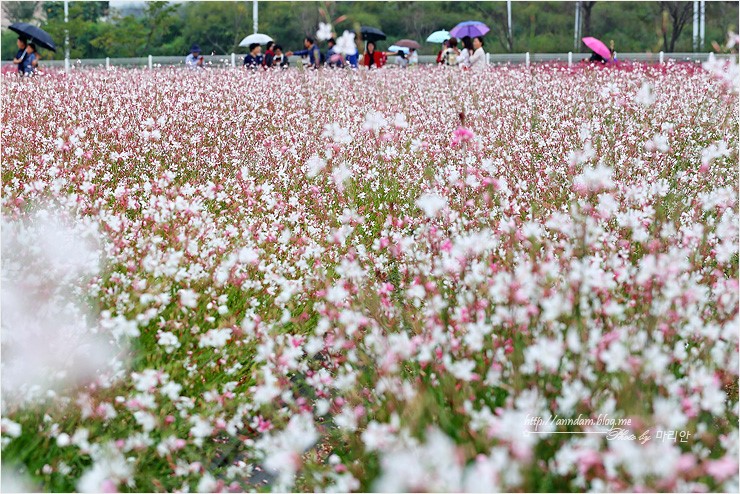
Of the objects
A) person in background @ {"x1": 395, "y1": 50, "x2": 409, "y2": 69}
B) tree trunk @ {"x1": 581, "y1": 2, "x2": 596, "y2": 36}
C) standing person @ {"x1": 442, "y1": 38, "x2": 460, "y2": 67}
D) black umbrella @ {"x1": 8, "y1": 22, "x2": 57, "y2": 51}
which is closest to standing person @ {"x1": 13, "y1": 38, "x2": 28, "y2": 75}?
black umbrella @ {"x1": 8, "y1": 22, "x2": 57, "y2": 51}

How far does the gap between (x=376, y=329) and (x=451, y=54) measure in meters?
15.0

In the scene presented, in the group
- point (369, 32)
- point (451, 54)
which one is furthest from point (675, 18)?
point (451, 54)

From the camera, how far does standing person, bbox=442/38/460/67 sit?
1738cm

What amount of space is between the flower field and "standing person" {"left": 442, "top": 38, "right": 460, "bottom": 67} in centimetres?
1030

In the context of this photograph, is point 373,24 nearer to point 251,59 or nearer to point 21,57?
point 251,59

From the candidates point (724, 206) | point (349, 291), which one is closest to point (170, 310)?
point (349, 291)

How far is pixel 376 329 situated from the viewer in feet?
11.8

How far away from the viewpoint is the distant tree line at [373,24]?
39312 millimetres

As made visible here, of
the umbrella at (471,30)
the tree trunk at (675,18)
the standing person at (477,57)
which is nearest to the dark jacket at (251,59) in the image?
Result: the umbrella at (471,30)

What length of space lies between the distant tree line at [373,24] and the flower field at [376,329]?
34.3 meters

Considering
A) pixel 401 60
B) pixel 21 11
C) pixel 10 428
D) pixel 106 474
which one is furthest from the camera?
pixel 21 11

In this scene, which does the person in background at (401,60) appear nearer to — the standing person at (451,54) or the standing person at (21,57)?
the standing person at (451,54)

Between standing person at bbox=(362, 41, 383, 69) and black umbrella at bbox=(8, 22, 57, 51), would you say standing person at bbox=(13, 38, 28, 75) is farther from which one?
standing person at bbox=(362, 41, 383, 69)

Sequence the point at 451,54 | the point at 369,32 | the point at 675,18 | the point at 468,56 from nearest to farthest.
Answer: the point at 468,56 < the point at 451,54 < the point at 369,32 < the point at 675,18
